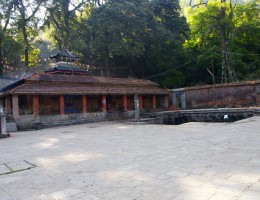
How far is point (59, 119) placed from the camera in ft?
60.5

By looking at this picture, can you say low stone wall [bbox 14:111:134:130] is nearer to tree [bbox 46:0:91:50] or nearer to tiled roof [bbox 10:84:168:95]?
tiled roof [bbox 10:84:168:95]

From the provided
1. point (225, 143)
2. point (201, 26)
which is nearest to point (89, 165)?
point (225, 143)

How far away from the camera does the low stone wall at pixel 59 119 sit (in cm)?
1666

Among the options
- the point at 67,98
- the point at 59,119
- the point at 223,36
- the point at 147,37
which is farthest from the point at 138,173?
the point at 223,36

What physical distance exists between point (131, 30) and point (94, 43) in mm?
4343

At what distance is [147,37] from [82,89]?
11906 millimetres

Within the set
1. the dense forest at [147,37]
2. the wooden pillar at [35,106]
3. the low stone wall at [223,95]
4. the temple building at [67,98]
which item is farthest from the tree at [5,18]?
the low stone wall at [223,95]

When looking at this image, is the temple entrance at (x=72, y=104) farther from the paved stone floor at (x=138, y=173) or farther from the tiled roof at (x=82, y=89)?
the paved stone floor at (x=138, y=173)

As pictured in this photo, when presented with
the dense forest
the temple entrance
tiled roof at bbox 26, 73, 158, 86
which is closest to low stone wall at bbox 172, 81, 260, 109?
the dense forest

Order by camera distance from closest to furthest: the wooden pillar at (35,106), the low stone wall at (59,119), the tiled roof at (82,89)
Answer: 1. the low stone wall at (59,119)
2. the tiled roof at (82,89)
3. the wooden pillar at (35,106)

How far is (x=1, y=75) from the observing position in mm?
25766

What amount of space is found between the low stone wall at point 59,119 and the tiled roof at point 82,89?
183 centimetres

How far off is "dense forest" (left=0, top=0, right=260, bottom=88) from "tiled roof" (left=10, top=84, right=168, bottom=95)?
170 inches

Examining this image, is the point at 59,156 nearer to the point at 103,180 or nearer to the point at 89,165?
the point at 89,165
